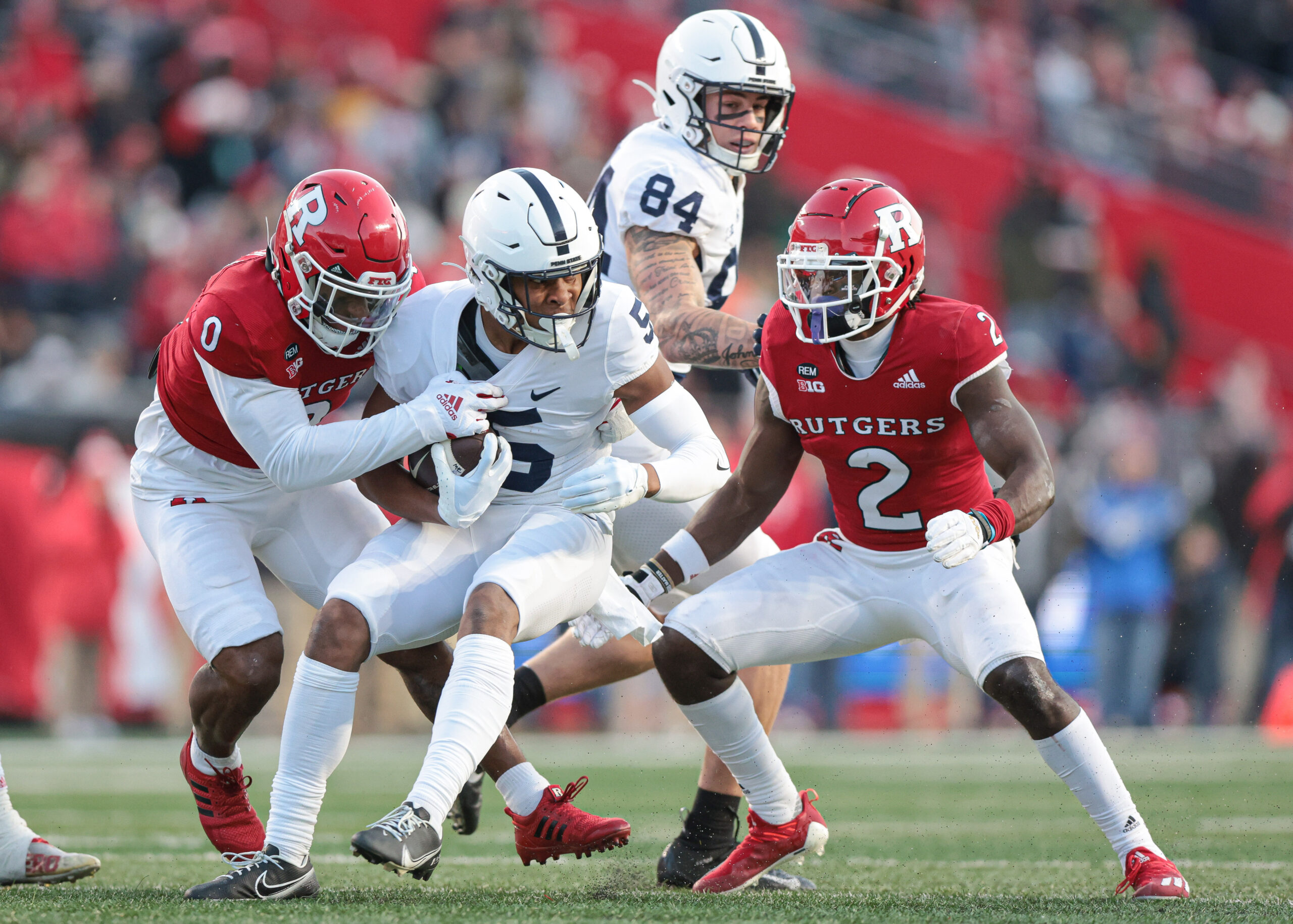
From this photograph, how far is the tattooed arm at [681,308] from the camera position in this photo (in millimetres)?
4879

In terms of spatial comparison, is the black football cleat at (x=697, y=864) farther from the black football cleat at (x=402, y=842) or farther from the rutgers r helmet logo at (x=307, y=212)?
the rutgers r helmet logo at (x=307, y=212)

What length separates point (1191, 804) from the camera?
6.57m

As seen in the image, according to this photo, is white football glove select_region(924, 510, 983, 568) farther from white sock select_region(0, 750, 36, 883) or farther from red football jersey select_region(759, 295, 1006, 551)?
white sock select_region(0, 750, 36, 883)

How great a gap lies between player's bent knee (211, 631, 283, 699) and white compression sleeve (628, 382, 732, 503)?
1090 mm

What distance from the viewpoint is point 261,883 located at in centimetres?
390

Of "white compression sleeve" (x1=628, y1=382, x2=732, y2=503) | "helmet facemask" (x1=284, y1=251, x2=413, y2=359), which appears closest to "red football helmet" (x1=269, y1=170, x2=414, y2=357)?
"helmet facemask" (x1=284, y1=251, x2=413, y2=359)

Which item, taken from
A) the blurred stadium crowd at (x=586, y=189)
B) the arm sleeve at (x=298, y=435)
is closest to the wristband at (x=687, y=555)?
the arm sleeve at (x=298, y=435)

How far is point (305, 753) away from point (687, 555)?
1.19 metres

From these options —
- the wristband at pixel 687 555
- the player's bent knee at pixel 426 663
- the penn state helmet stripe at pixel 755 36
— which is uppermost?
the penn state helmet stripe at pixel 755 36

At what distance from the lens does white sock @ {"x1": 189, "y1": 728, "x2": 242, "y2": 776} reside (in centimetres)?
450

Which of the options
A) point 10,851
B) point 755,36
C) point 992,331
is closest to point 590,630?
point 992,331

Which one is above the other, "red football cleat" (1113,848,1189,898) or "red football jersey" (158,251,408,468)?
"red football jersey" (158,251,408,468)

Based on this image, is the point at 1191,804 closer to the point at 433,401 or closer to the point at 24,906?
the point at 433,401

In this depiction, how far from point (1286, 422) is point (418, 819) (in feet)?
31.4
